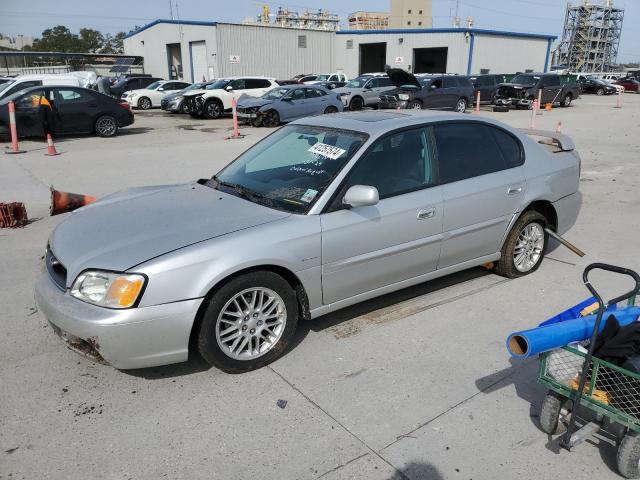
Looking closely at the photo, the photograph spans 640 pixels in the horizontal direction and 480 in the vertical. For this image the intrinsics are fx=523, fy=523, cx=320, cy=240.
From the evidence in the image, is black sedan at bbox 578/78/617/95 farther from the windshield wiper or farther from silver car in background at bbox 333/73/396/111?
the windshield wiper

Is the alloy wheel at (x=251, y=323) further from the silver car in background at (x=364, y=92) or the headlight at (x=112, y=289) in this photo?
the silver car in background at (x=364, y=92)

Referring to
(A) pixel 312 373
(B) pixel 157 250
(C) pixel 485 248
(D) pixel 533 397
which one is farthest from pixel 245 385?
(C) pixel 485 248

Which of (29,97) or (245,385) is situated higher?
(29,97)

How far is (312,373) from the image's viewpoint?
347 centimetres

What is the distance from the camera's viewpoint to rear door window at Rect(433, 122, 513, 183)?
4.30m

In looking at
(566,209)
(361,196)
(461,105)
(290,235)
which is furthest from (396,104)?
(290,235)

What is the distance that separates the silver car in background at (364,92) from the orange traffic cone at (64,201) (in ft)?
53.9

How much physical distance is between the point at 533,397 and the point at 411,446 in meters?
0.96

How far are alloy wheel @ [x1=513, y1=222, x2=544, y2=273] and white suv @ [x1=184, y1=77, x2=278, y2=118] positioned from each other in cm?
1847

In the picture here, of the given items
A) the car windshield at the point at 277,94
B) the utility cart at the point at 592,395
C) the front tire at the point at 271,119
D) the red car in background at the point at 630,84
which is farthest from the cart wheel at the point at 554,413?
the red car in background at the point at 630,84

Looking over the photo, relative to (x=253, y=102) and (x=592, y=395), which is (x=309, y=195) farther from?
(x=253, y=102)

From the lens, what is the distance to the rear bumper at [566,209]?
5.16 metres

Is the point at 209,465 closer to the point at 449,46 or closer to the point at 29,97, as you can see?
the point at 29,97

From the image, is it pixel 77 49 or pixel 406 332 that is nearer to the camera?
pixel 406 332
